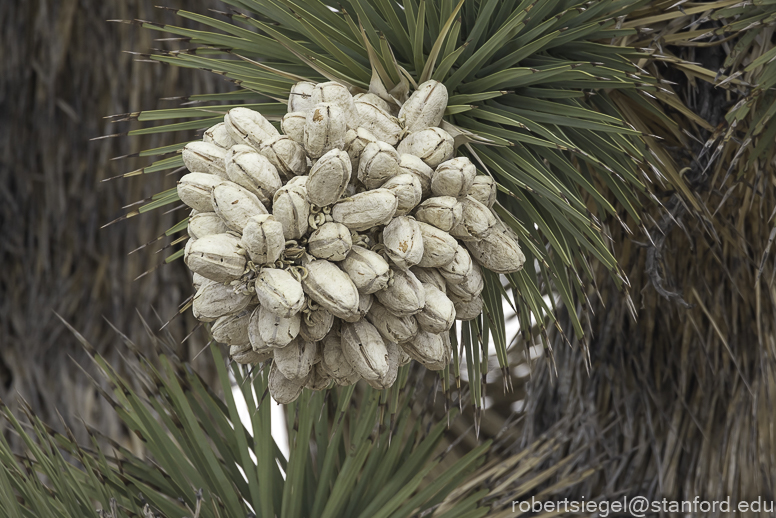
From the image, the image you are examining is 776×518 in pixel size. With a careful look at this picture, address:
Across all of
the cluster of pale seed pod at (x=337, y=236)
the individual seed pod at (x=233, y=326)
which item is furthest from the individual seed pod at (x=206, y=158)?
the individual seed pod at (x=233, y=326)

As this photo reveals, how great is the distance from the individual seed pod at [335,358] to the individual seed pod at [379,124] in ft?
0.50

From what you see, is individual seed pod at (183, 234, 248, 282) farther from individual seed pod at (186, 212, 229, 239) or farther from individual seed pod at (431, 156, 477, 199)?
individual seed pod at (431, 156, 477, 199)

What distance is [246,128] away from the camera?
51 cm

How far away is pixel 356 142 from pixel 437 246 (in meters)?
0.09

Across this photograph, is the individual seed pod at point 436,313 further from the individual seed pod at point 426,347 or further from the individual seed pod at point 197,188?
the individual seed pod at point 197,188

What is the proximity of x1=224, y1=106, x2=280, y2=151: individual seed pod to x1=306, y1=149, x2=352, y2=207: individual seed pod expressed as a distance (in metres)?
0.06

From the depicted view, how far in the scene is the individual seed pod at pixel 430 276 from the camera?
1.68 feet

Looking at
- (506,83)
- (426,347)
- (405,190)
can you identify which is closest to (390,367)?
(426,347)

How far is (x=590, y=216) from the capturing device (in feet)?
1.96

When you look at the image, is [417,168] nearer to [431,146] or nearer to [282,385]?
[431,146]

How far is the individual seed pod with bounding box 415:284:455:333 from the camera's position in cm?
49

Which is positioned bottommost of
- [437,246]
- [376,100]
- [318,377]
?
[318,377]

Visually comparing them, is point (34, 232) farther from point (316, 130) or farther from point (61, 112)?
point (316, 130)

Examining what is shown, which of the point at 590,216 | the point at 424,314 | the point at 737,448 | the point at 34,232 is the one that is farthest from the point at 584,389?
the point at 34,232
